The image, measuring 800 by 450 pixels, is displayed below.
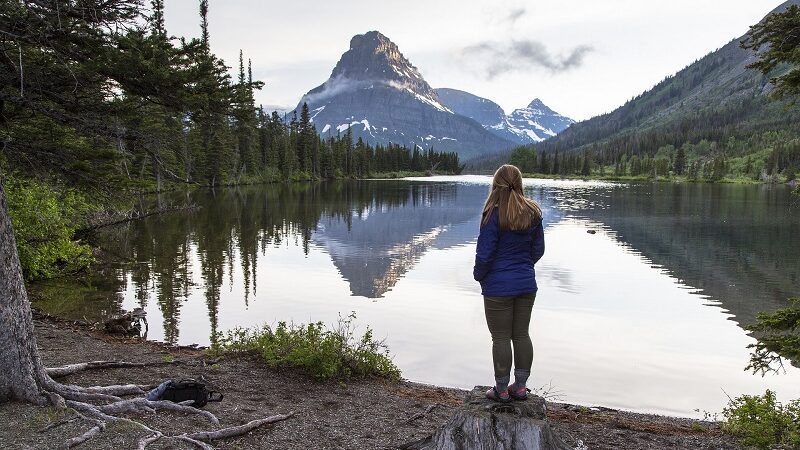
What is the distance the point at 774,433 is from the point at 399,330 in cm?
1034

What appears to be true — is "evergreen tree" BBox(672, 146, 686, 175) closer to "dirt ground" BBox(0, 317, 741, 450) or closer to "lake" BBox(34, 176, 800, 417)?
"lake" BBox(34, 176, 800, 417)

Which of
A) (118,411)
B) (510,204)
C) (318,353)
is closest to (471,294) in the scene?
(318,353)

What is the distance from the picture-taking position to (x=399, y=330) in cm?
1617

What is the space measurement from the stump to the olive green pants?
0.52 meters

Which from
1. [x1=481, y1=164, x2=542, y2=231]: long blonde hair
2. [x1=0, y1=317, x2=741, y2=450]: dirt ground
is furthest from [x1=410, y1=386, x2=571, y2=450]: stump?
[x1=481, y1=164, x2=542, y2=231]: long blonde hair

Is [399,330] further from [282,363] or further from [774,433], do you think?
[774,433]

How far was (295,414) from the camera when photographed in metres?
7.96

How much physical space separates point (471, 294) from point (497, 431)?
50.7 feet

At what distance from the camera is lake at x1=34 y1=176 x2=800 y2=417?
13.4 meters

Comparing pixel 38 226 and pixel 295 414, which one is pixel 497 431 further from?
pixel 38 226

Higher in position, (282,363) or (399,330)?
(282,363)

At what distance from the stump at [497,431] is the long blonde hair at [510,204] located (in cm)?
205

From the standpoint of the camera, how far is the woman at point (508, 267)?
19.9 feet

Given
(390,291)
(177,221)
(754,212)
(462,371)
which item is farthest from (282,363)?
(754,212)
